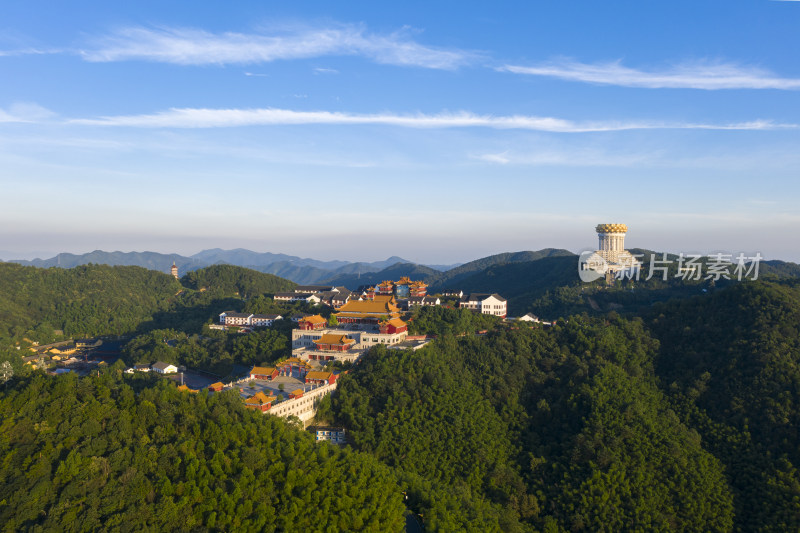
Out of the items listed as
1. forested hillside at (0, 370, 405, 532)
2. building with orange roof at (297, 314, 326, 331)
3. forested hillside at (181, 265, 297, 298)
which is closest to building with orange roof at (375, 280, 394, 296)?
building with orange roof at (297, 314, 326, 331)

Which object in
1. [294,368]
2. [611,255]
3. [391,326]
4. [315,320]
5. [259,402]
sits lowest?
[259,402]

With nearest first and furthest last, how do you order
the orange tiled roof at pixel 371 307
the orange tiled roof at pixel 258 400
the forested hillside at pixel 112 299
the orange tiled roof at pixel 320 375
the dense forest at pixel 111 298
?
the orange tiled roof at pixel 258 400, the orange tiled roof at pixel 320 375, the orange tiled roof at pixel 371 307, the forested hillside at pixel 112 299, the dense forest at pixel 111 298

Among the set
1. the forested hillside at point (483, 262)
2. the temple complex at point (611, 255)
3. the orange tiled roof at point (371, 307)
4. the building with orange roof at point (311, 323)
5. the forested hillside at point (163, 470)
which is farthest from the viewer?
the forested hillside at point (483, 262)

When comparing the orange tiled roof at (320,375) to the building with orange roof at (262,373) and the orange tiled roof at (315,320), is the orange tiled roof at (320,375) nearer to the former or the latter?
the building with orange roof at (262,373)

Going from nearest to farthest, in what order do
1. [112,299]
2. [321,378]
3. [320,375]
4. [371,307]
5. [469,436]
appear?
[469,436] → [321,378] → [320,375] → [371,307] → [112,299]

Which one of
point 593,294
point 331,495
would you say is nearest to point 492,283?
point 593,294

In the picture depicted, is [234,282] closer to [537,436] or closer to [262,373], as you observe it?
[262,373]

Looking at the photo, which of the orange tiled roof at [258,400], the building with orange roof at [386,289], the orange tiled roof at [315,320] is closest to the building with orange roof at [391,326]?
the orange tiled roof at [315,320]

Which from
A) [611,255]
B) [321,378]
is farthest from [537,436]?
[611,255]

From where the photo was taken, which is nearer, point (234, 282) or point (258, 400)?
point (258, 400)

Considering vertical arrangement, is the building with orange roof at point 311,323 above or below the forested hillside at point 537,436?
above
